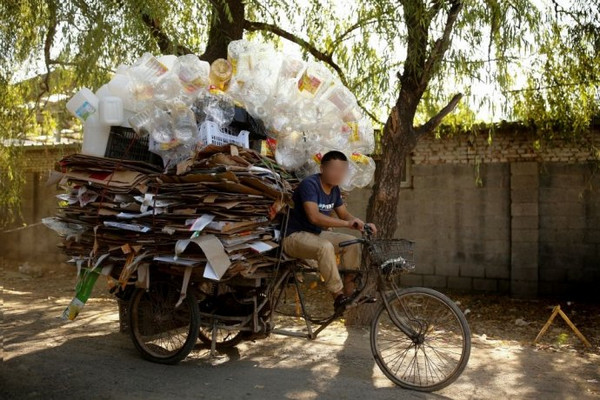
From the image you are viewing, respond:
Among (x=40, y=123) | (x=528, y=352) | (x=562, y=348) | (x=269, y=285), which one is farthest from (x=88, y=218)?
(x=40, y=123)

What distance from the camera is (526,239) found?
9844 millimetres

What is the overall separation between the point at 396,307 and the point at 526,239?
5687mm

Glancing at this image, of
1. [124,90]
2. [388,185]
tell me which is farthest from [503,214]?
[124,90]

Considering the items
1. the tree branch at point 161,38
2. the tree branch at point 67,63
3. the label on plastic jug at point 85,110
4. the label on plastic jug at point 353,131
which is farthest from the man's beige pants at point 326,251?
the tree branch at point 67,63

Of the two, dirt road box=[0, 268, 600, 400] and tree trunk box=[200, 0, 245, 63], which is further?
Result: tree trunk box=[200, 0, 245, 63]

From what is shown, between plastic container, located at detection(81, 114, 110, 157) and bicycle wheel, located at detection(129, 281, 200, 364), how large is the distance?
1256 mm

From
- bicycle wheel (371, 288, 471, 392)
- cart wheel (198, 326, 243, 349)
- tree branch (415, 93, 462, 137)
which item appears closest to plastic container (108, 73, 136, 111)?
cart wheel (198, 326, 243, 349)

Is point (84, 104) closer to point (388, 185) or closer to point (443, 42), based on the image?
point (388, 185)

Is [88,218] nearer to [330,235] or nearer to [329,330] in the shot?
[330,235]

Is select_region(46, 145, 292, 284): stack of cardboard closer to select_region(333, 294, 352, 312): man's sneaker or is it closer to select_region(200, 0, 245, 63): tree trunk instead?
select_region(333, 294, 352, 312): man's sneaker

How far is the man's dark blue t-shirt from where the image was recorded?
16.5ft

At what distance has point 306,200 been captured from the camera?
4996 mm

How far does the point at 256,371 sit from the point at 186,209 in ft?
4.91

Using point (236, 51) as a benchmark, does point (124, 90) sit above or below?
below
